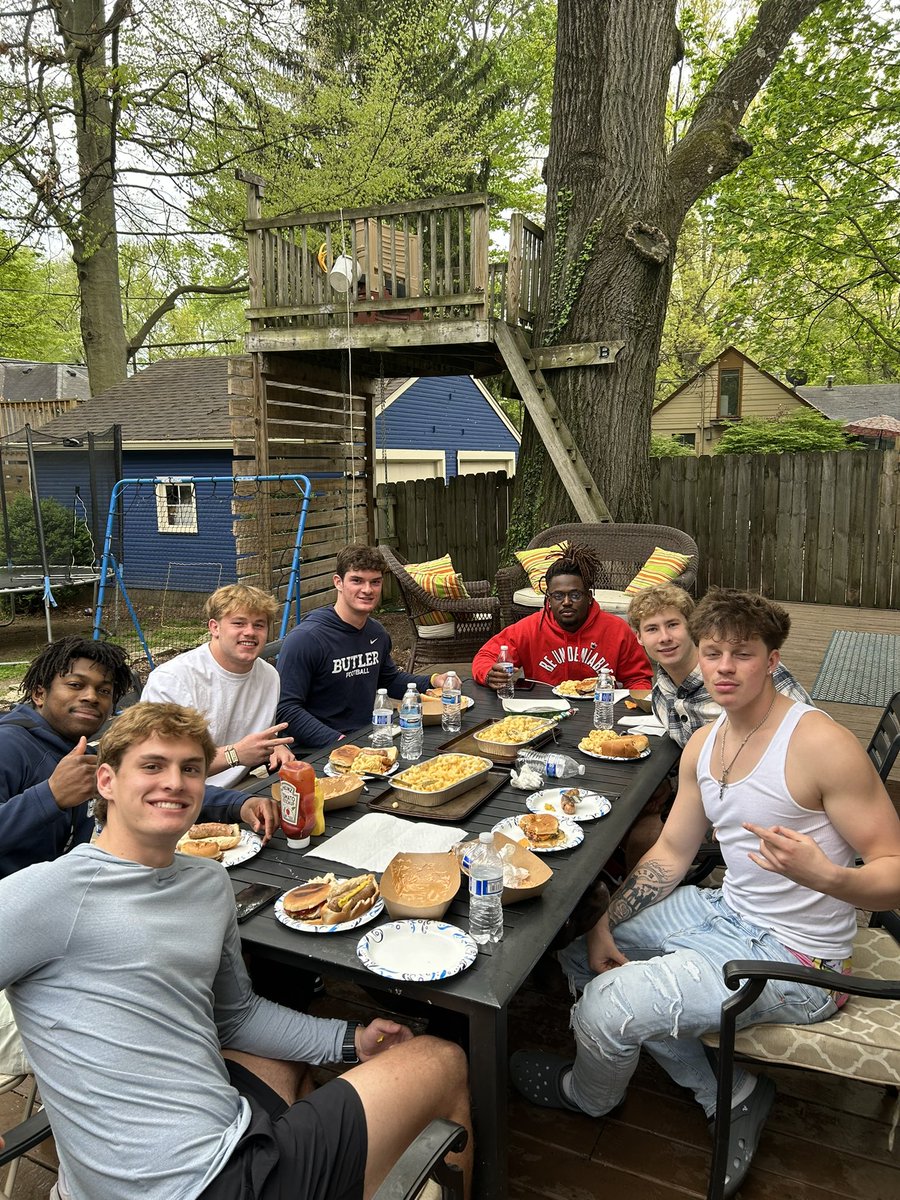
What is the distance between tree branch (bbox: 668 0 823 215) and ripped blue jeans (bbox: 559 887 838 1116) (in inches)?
284

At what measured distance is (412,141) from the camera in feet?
44.0

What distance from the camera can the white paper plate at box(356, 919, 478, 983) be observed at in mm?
1605

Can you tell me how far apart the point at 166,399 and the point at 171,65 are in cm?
569

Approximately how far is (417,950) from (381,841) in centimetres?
49

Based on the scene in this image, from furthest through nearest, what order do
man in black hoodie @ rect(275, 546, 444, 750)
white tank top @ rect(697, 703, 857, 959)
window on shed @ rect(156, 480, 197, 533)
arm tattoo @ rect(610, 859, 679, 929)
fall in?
window on shed @ rect(156, 480, 197, 533)
man in black hoodie @ rect(275, 546, 444, 750)
arm tattoo @ rect(610, 859, 679, 929)
white tank top @ rect(697, 703, 857, 959)

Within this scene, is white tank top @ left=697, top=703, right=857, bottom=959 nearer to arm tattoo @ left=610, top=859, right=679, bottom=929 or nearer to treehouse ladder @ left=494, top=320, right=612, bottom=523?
arm tattoo @ left=610, top=859, right=679, bottom=929

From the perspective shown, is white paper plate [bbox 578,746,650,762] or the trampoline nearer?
white paper plate [bbox 578,746,650,762]

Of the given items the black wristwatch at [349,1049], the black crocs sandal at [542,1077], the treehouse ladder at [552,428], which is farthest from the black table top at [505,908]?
the treehouse ladder at [552,428]

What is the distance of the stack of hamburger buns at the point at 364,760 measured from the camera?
262cm

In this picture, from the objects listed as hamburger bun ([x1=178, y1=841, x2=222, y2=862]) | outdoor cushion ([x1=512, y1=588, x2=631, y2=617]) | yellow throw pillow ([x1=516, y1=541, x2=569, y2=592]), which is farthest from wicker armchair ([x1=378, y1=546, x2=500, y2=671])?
hamburger bun ([x1=178, y1=841, x2=222, y2=862])

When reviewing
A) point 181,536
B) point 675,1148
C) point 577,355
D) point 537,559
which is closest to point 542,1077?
point 675,1148

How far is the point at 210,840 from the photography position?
6.98 feet

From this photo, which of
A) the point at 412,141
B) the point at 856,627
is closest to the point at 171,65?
the point at 412,141

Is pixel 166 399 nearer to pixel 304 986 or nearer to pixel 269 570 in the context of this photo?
pixel 269 570
